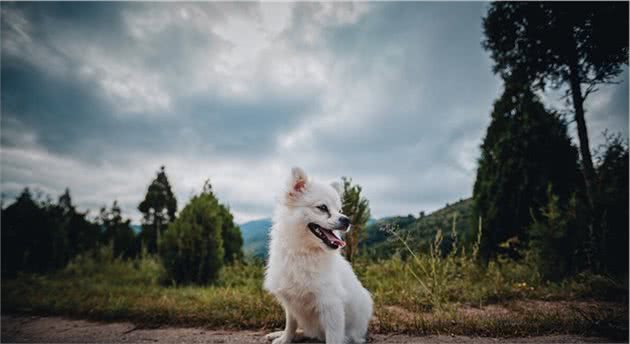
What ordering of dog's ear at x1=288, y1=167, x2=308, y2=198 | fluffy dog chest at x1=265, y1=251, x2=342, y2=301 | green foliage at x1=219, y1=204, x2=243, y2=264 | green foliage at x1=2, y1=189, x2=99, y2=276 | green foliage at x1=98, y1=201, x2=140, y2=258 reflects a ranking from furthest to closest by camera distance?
1. green foliage at x1=98, y1=201, x2=140, y2=258
2. green foliage at x1=219, y1=204, x2=243, y2=264
3. green foliage at x1=2, y1=189, x2=99, y2=276
4. dog's ear at x1=288, y1=167, x2=308, y2=198
5. fluffy dog chest at x1=265, y1=251, x2=342, y2=301

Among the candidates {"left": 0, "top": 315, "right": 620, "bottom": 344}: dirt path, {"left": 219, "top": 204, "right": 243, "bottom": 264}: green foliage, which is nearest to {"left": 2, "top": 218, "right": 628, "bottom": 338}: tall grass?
{"left": 0, "top": 315, "right": 620, "bottom": 344}: dirt path

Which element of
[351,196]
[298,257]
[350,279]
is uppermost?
[351,196]

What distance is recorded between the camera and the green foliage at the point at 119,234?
1727 centimetres

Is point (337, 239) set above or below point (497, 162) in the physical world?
below

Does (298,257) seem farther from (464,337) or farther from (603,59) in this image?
(603,59)

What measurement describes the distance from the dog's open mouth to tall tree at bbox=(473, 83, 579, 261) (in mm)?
5698

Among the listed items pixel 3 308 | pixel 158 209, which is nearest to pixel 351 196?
pixel 3 308

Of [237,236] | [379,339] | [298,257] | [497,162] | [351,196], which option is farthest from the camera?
[237,236]

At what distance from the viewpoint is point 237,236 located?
35.0 feet

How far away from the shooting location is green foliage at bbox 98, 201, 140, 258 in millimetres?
17266

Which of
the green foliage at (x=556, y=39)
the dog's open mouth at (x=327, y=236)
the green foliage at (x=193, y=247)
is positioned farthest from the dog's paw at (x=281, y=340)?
the green foliage at (x=556, y=39)

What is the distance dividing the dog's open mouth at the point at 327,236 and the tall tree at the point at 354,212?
329cm

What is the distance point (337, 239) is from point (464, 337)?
5.74ft

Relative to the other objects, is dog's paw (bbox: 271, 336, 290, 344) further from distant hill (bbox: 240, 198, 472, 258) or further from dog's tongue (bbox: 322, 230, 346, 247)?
distant hill (bbox: 240, 198, 472, 258)
